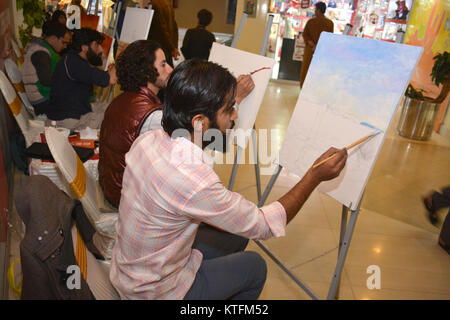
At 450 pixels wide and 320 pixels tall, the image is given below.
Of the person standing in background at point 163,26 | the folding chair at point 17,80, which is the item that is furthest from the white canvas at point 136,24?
the folding chair at point 17,80

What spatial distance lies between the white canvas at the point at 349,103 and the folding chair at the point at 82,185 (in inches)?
37.5

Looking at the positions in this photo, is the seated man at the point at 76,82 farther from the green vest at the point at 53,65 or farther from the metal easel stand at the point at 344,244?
the metal easel stand at the point at 344,244

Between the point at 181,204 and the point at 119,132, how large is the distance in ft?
2.62

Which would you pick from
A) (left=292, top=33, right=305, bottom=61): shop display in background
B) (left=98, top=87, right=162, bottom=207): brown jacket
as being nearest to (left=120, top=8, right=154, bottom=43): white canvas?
(left=98, top=87, right=162, bottom=207): brown jacket

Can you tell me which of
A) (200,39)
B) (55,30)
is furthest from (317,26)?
(55,30)

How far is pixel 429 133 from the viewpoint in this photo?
14.7 ft

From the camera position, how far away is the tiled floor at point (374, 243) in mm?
1979

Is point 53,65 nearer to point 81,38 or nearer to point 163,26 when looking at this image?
point 81,38

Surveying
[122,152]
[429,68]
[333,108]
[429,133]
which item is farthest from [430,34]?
[122,152]

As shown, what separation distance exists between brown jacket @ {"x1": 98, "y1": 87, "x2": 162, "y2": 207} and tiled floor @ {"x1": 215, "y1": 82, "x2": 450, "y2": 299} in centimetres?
99

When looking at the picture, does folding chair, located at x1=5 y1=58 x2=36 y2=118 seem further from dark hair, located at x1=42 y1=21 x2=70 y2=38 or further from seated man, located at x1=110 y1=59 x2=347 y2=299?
seated man, located at x1=110 y1=59 x2=347 y2=299

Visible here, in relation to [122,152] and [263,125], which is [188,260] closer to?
[122,152]

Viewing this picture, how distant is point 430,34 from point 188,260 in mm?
4837

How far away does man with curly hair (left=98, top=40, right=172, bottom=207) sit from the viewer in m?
1.61
